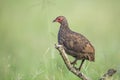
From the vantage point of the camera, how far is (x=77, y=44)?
2764 mm

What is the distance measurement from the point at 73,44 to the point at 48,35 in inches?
11.6

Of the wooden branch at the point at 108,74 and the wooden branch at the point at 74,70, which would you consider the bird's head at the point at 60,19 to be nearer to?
the wooden branch at the point at 74,70

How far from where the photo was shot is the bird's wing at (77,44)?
2.75 metres

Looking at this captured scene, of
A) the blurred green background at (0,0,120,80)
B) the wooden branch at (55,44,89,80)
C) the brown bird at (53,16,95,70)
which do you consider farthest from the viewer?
the blurred green background at (0,0,120,80)

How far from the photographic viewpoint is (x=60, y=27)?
276 cm

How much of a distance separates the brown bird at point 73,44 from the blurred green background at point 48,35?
14cm

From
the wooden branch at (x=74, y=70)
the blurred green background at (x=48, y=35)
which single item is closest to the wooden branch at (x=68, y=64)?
the wooden branch at (x=74, y=70)

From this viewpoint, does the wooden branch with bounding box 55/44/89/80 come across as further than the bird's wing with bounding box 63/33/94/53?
No

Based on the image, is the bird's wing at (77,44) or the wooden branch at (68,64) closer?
the wooden branch at (68,64)

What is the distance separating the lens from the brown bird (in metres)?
2.74

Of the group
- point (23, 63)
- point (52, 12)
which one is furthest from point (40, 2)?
point (23, 63)

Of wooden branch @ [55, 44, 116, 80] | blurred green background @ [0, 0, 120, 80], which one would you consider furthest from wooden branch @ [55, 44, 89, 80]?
blurred green background @ [0, 0, 120, 80]

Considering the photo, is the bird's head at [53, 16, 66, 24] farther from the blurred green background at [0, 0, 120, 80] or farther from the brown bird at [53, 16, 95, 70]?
the blurred green background at [0, 0, 120, 80]

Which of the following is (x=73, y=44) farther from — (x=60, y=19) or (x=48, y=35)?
(x=48, y=35)
